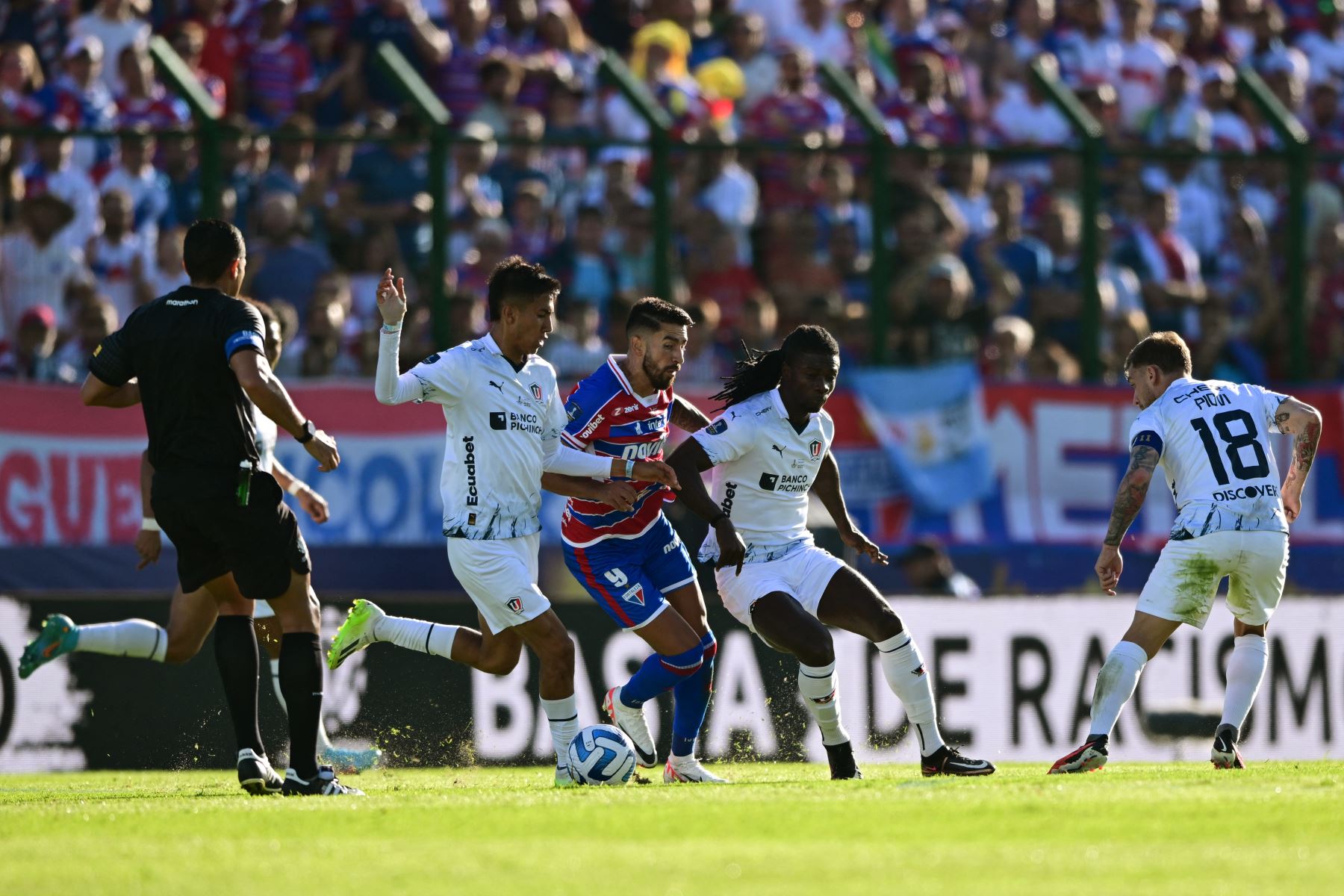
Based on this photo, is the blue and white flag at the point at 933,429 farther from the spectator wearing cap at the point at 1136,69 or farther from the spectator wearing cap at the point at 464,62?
the spectator wearing cap at the point at 1136,69

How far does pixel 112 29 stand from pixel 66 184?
2222 millimetres

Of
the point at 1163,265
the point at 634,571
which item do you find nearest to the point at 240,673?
the point at 634,571

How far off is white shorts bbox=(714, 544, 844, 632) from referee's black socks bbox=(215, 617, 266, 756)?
2186 millimetres

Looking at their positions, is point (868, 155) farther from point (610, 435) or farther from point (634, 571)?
point (634, 571)

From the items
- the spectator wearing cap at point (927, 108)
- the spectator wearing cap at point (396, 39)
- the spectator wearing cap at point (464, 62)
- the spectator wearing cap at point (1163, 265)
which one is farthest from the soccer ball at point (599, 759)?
the spectator wearing cap at point (927, 108)

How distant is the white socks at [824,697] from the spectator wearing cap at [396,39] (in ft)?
26.8

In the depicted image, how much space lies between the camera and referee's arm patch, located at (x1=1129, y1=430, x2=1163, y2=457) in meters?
9.30

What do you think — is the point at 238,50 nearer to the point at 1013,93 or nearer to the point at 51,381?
the point at 51,381

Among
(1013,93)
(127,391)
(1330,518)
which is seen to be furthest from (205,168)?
(1330,518)

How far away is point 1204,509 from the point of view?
9.39 m

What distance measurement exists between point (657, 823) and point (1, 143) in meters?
8.46

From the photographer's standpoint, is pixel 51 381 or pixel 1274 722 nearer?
pixel 1274 722

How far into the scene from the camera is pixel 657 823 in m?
7.18

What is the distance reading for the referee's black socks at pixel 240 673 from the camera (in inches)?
329
